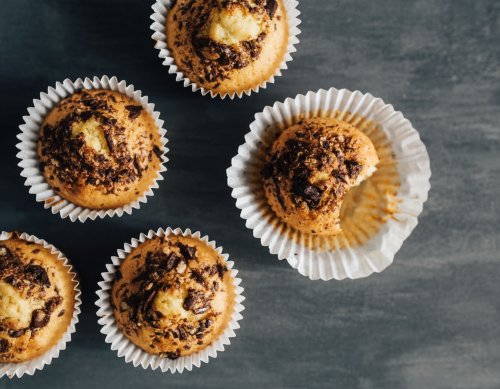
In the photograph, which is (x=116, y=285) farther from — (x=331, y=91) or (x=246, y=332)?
(x=331, y=91)

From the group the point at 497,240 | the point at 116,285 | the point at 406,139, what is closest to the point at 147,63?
the point at 116,285

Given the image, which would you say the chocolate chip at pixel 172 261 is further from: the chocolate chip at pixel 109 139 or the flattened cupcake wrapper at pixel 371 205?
the chocolate chip at pixel 109 139

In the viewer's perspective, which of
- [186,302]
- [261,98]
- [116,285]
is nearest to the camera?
[186,302]

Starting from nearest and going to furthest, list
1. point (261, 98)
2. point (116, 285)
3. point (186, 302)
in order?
point (186, 302) < point (116, 285) < point (261, 98)

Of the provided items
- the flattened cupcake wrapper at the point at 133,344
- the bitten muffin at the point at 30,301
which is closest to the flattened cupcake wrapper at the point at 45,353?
the bitten muffin at the point at 30,301

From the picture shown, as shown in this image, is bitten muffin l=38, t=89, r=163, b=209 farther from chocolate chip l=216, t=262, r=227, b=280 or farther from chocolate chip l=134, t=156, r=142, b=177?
chocolate chip l=216, t=262, r=227, b=280

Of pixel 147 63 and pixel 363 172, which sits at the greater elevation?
pixel 147 63
